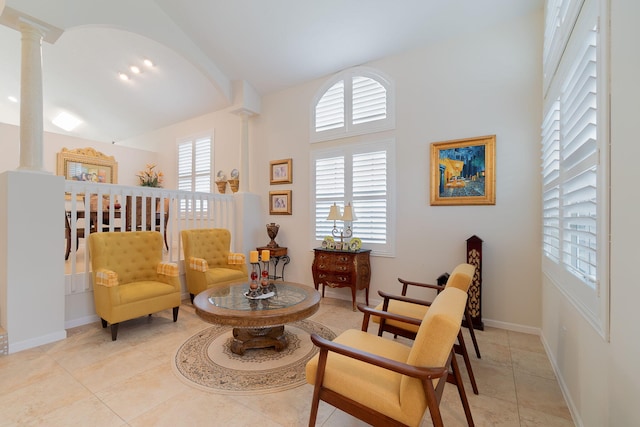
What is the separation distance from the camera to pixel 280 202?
517 centimetres

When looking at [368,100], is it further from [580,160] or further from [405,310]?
[405,310]

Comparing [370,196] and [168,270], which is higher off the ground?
[370,196]

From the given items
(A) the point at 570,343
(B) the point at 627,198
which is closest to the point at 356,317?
(A) the point at 570,343

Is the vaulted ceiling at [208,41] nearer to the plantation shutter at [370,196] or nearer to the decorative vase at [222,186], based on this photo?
the plantation shutter at [370,196]

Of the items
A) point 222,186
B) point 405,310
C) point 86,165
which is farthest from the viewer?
point 86,165

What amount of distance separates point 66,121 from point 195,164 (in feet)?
12.0

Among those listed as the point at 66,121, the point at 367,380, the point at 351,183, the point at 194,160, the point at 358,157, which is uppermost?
the point at 66,121

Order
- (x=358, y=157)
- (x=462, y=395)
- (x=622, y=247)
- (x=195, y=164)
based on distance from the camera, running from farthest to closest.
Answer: (x=195, y=164) → (x=358, y=157) → (x=462, y=395) → (x=622, y=247)

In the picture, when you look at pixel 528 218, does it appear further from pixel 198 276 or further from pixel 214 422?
pixel 198 276

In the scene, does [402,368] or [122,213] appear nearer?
[402,368]

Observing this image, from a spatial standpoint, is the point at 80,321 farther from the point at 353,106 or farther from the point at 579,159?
the point at 579,159

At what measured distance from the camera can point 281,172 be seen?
16.9ft

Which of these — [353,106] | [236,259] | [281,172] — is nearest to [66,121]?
[281,172]

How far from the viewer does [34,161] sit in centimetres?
287
